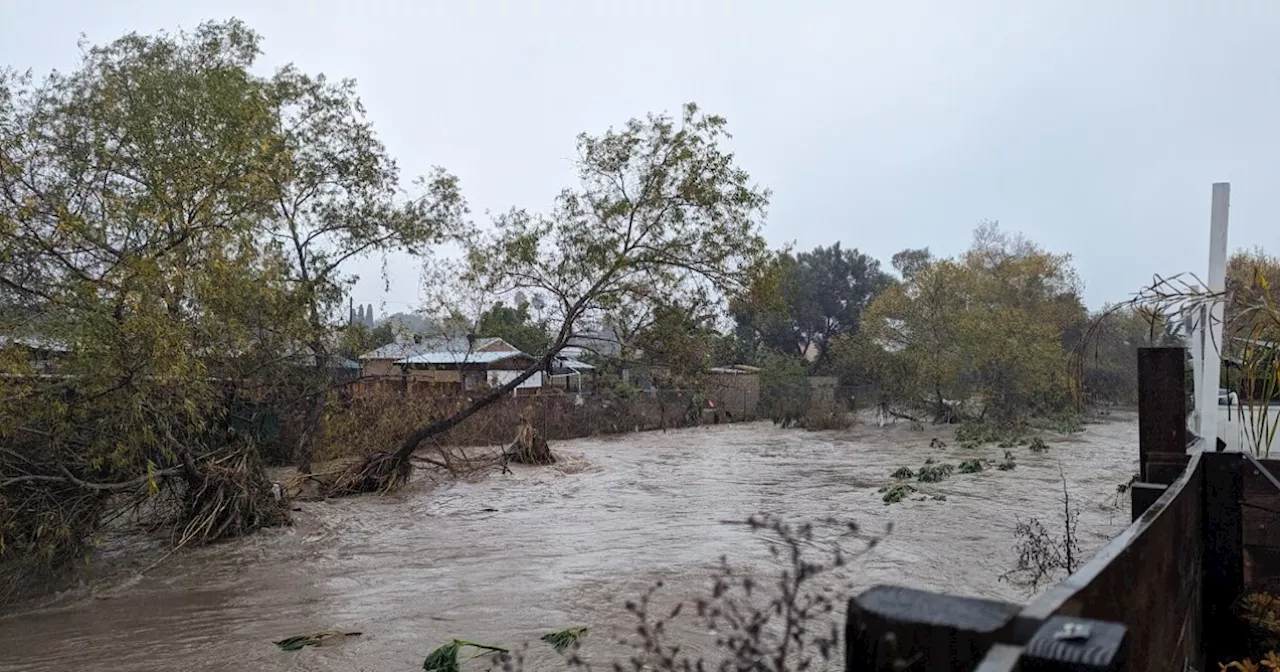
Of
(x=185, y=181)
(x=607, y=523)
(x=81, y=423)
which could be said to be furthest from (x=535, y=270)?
(x=81, y=423)

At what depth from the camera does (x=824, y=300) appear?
181 feet

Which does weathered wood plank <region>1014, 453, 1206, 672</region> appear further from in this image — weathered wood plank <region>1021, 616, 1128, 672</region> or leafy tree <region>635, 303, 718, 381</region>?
leafy tree <region>635, 303, 718, 381</region>

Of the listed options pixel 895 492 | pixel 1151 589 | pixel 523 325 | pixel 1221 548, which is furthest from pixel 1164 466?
pixel 523 325

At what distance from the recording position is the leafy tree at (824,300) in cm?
5291

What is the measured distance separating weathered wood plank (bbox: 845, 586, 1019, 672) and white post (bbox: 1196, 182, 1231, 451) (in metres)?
7.64

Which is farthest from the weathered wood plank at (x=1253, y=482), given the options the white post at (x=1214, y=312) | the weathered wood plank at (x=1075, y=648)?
the weathered wood plank at (x=1075, y=648)

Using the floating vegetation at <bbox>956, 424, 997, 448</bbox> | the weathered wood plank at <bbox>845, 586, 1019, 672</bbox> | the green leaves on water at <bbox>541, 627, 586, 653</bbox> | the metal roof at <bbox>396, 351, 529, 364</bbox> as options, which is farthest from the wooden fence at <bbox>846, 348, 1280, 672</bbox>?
the floating vegetation at <bbox>956, 424, 997, 448</bbox>

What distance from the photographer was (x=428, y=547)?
1209 cm

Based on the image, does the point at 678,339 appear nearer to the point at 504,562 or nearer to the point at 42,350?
the point at 504,562

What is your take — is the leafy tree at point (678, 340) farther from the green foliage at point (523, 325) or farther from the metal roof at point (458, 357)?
the metal roof at point (458, 357)

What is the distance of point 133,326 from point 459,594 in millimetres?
4164

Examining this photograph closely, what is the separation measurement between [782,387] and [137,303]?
34.6 m

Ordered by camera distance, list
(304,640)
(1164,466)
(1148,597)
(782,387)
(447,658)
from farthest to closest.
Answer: (782,387) → (304,640) → (447,658) → (1164,466) → (1148,597)

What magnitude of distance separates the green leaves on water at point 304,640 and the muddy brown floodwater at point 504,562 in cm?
11
